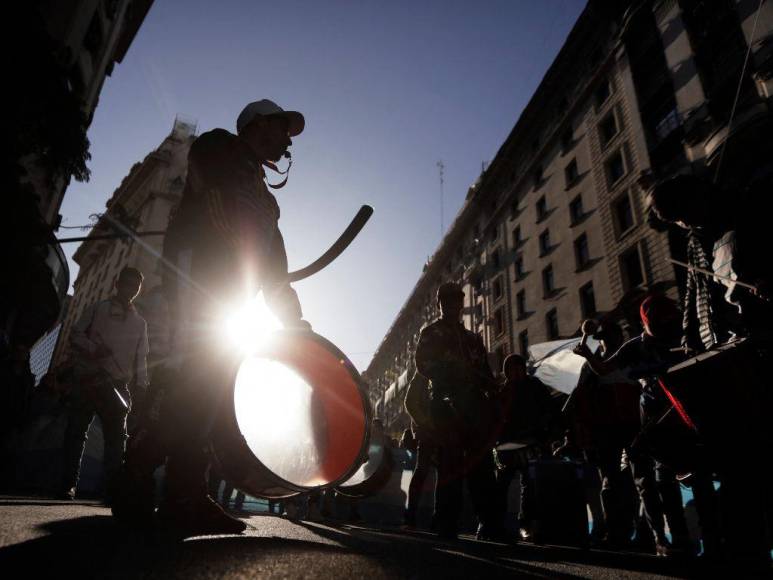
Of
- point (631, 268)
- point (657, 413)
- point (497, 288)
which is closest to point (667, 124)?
point (631, 268)

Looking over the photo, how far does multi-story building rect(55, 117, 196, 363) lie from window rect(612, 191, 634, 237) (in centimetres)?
2519

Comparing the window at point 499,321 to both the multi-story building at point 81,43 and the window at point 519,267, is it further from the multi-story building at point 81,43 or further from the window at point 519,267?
the multi-story building at point 81,43

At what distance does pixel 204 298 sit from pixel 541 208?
25.4 metres

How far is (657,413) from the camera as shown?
7.21ft

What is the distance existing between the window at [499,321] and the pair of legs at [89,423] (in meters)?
24.3

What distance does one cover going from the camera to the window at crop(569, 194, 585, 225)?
21.4 meters

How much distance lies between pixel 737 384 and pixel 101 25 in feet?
63.0

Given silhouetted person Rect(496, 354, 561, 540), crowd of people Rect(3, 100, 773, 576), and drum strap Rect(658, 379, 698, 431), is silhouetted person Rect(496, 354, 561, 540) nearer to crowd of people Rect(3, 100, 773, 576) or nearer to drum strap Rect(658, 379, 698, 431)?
crowd of people Rect(3, 100, 773, 576)

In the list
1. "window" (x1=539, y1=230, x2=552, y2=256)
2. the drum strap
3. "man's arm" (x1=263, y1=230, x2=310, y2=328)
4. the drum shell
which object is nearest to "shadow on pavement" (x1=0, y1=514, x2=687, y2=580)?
the drum strap

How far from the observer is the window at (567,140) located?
2314cm

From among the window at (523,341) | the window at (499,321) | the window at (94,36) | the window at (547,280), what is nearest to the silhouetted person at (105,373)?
the window at (94,36)

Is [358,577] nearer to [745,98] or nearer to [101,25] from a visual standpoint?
[745,98]

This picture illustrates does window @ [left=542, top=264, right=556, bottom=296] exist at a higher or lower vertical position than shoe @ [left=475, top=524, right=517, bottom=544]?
higher

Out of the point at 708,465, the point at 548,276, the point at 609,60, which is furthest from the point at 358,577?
the point at 609,60
